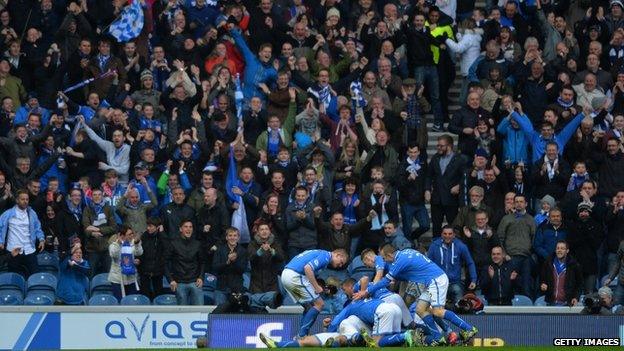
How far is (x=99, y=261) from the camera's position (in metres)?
30.1

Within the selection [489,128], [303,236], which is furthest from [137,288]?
[489,128]

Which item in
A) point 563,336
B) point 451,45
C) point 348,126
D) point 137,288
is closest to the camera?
point 563,336

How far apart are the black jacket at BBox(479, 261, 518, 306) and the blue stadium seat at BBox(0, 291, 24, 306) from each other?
7.26m

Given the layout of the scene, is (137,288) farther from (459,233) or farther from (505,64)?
(505,64)

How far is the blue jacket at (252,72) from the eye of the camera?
108 feet

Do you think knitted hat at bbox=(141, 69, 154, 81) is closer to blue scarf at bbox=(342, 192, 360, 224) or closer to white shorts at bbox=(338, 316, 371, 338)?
blue scarf at bbox=(342, 192, 360, 224)

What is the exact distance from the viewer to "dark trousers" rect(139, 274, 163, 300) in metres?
29.7

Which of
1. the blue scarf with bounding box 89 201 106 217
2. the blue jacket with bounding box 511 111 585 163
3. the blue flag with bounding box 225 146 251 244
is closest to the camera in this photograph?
the blue scarf with bounding box 89 201 106 217

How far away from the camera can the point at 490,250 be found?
30.0 meters

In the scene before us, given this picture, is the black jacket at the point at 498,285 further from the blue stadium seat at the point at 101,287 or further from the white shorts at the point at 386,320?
the blue stadium seat at the point at 101,287

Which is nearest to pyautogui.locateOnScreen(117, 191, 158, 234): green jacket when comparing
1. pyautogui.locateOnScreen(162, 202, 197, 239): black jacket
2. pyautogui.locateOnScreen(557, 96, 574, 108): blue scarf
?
pyautogui.locateOnScreen(162, 202, 197, 239): black jacket

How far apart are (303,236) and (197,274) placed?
73.3 inches

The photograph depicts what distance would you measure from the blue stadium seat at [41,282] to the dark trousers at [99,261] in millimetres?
812

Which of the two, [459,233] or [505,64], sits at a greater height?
[505,64]
